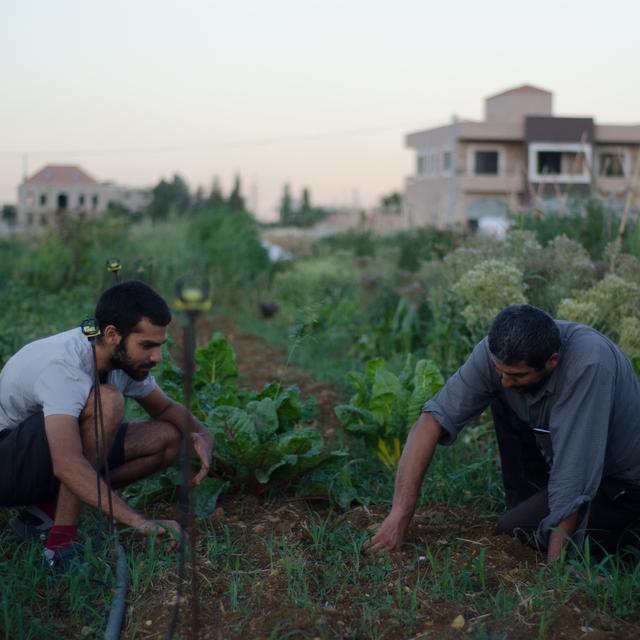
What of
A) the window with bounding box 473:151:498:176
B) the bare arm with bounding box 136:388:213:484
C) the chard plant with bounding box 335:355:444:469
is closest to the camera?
the bare arm with bounding box 136:388:213:484

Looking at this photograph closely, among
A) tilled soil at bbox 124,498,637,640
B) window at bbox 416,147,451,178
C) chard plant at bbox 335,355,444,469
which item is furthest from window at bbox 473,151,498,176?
tilled soil at bbox 124,498,637,640

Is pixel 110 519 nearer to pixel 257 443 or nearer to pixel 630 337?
pixel 257 443

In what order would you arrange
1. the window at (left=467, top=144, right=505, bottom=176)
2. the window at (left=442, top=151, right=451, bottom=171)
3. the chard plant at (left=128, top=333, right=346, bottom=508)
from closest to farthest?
the chard plant at (left=128, top=333, right=346, bottom=508)
the window at (left=442, top=151, right=451, bottom=171)
the window at (left=467, top=144, right=505, bottom=176)

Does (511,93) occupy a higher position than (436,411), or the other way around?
(511,93)

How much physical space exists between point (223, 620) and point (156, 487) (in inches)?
62.5

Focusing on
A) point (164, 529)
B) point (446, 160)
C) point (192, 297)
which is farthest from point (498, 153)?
point (192, 297)

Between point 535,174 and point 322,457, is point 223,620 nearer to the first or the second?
point 322,457

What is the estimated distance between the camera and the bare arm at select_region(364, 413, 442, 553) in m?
4.23

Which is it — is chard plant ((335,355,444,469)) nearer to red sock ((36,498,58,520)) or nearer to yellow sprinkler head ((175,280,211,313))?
red sock ((36,498,58,520))

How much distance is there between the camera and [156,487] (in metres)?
5.14

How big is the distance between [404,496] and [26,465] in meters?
1.69

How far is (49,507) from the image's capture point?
4547 millimetres

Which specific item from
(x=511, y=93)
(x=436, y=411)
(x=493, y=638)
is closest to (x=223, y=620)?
(x=493, y=638)

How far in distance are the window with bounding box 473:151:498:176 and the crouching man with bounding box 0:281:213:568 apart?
4894cm
